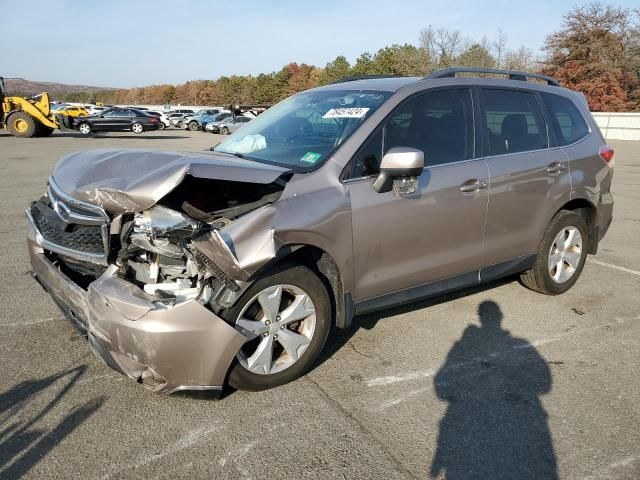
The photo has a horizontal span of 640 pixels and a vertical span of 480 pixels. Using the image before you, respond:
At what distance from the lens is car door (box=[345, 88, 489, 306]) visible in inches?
135

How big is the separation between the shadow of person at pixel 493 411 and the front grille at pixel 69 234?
2.19 m

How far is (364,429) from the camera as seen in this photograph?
9.37ft

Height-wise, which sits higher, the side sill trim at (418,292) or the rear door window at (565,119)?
the rear door window at (565,119)

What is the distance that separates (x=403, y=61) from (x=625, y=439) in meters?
51.8

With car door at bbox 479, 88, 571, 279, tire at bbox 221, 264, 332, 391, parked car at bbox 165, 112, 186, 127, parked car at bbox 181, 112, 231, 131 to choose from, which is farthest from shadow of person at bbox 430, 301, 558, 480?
parked car at bbox 165, 112, 186, 127

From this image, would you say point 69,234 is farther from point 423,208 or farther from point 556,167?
point 556,167

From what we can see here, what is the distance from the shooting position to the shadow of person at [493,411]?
8.52ft

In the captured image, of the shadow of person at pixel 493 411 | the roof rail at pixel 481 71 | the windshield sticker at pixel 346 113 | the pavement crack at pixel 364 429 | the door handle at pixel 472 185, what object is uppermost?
the roof rail at pixel 481 71

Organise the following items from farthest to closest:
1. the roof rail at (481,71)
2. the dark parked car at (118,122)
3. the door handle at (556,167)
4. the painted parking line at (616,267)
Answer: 1. the dark parked car at (118,122)
2. the painted parking line at (616,267)
3. the door handle at (556,167)
4. the roof rail at (481,71)

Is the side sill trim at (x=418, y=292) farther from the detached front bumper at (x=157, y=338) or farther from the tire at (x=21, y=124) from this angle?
the tire at (x=21, y=124)

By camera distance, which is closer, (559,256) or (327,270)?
(327,270)

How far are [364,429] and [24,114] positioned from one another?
26000 millimetres

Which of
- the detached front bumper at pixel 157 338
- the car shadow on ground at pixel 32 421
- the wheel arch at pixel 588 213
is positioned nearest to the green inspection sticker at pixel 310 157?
the detached front bumper at pixel 157 338

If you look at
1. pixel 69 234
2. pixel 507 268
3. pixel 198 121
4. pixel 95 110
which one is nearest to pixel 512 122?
pixel 507 268
